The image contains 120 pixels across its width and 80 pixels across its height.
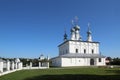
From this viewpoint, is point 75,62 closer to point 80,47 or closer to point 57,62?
point 57,62

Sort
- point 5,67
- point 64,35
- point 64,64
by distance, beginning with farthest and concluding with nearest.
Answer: point 64,35 < point 64,64 < point 5,67

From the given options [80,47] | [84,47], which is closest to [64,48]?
[80,47]

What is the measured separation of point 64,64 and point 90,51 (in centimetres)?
A: 1141

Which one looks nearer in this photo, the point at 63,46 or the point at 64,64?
the point at 64,64

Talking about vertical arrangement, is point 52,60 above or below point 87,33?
below

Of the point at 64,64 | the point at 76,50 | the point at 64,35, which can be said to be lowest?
the point at 64,64

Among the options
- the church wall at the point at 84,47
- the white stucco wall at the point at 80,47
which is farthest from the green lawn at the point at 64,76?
the church wall at the point at 84,47

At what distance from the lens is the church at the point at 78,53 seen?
5150cm

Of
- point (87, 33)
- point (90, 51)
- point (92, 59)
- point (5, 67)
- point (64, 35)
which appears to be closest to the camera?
point (5, 67)

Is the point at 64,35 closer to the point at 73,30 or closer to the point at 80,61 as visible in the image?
the point at 73,30

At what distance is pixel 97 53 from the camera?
5884 centimetres

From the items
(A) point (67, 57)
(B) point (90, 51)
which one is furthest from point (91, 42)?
(A) point (67, 57)

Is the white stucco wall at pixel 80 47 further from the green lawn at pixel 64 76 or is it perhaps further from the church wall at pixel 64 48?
the green lawn at pixel 64 76

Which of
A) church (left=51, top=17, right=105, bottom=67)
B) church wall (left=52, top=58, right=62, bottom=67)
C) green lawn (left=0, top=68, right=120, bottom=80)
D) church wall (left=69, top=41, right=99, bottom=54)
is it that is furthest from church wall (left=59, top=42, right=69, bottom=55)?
green lawn (left=0, top=68, right=120, bottom=80)
